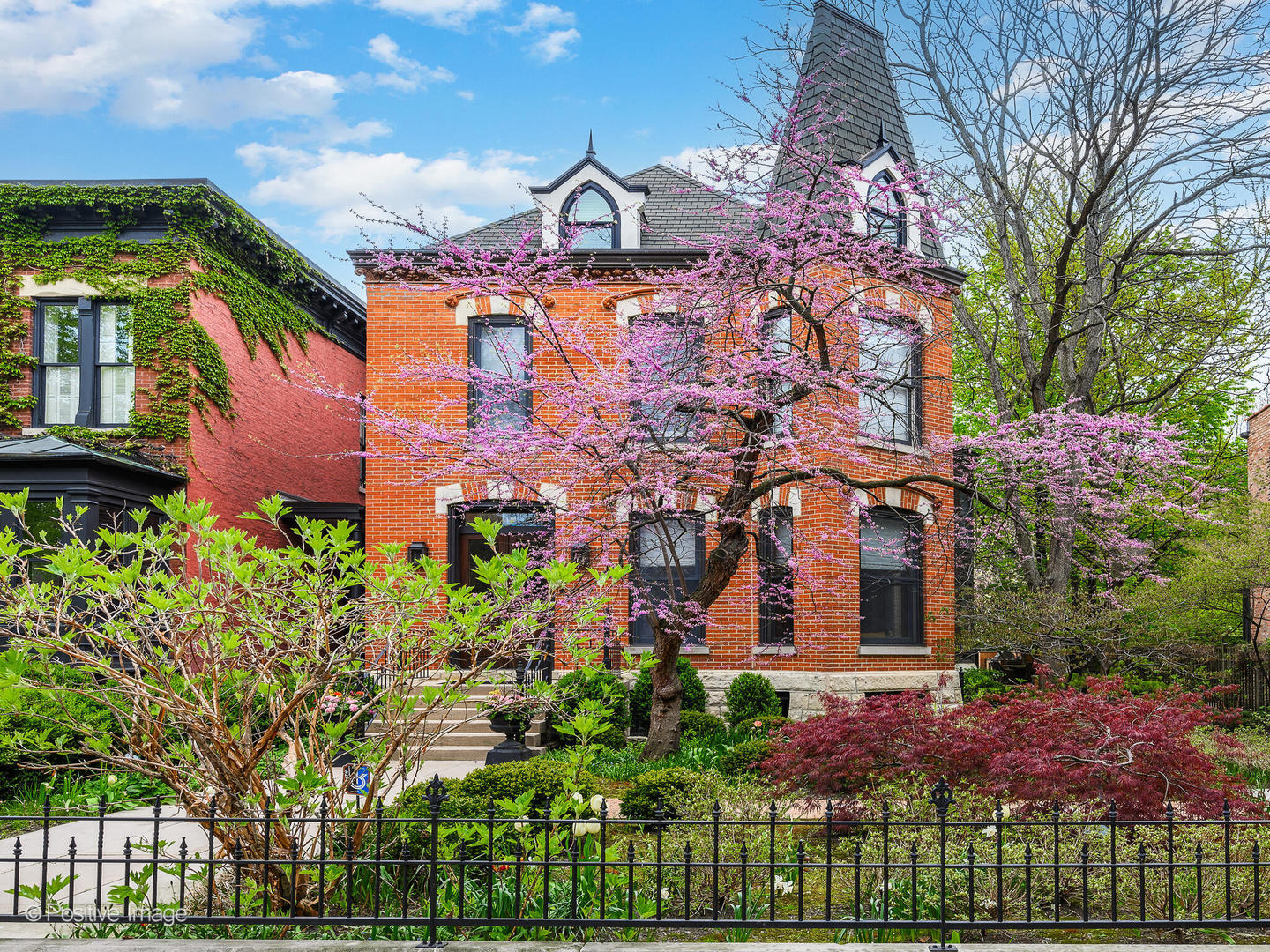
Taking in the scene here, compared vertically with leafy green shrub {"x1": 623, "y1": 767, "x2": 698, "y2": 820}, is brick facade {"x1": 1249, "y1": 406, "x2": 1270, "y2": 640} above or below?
above

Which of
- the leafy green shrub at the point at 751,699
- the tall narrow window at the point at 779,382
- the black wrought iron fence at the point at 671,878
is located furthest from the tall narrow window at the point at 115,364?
the black wrought iron fence at the point at 671,878

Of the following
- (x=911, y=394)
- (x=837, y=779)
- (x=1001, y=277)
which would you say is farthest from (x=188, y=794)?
(x=1001, y=277)

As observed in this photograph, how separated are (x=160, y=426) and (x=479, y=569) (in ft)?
42.7

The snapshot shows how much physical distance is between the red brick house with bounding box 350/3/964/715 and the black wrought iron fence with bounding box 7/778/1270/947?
964cm

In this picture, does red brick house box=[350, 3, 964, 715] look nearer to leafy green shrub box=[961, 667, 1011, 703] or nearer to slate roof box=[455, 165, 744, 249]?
slate roof box=[455, 165, 744, 249]

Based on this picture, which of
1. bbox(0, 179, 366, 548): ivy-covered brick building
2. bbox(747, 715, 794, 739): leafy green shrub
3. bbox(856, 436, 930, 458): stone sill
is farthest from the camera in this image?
bbox(0, 179, 366, 548): ivy-covered brick building

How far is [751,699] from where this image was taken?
15.5m

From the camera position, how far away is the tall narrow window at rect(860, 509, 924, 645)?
688 inches

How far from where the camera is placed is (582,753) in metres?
6.15

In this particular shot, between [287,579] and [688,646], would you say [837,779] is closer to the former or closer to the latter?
[287,579]

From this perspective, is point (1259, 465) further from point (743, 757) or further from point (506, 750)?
point (506, 750)

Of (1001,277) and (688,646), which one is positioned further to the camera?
(1001,277)

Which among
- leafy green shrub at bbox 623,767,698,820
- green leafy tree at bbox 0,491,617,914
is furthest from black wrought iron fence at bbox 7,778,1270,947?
leafy green shrub at bbox 623,767,698,820

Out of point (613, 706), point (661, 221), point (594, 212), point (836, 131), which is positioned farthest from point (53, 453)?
point (836, 131)
